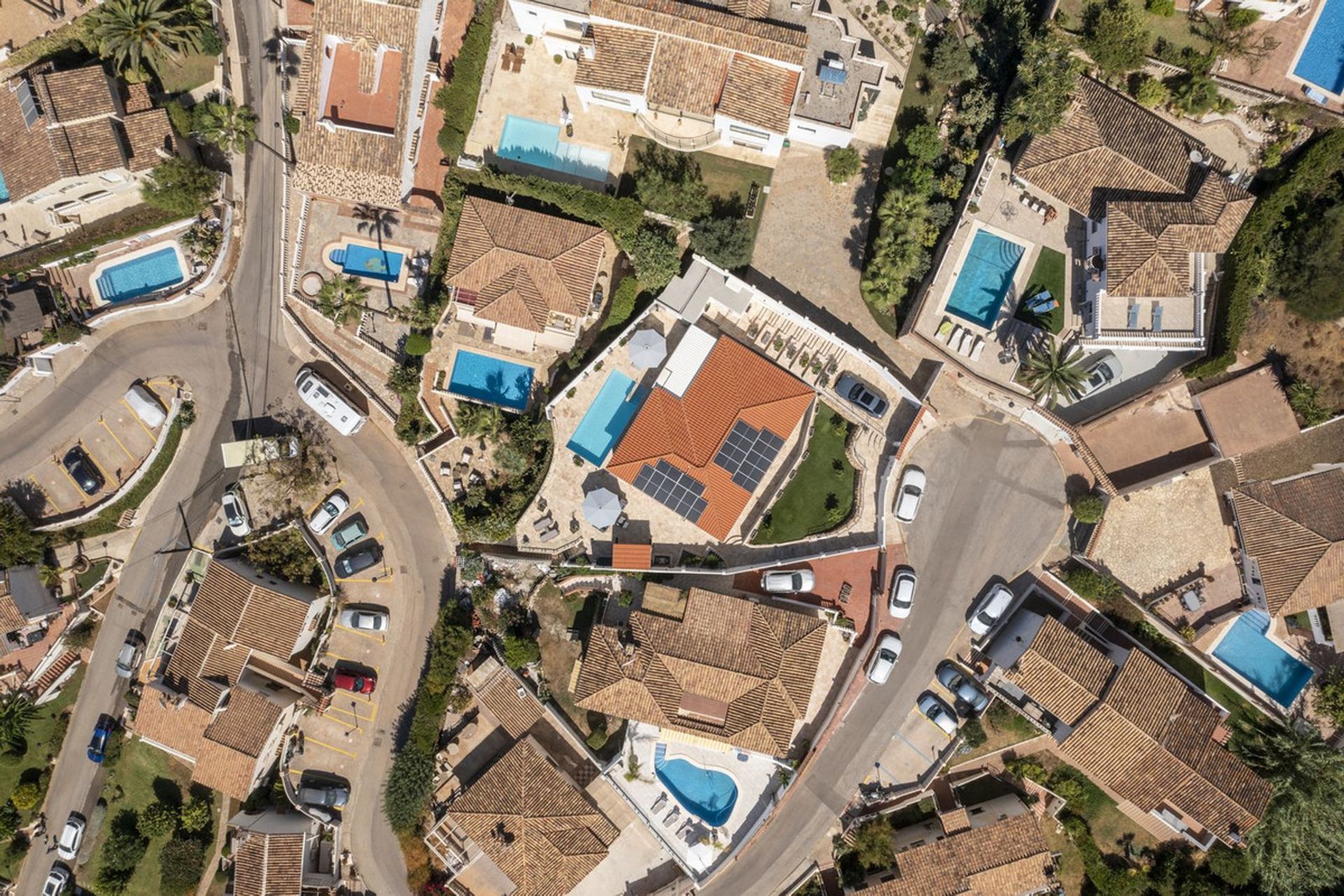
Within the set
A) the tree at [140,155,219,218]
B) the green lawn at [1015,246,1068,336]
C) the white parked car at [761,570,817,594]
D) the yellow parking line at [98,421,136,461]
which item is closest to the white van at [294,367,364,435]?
the tree at [140,155,219,218]

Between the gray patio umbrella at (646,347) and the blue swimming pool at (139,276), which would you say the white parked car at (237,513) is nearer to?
the blue swimming pool at (139,276)

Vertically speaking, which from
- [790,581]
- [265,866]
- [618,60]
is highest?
[618,60]

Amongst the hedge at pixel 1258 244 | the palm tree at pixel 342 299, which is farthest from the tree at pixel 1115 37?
the palm tree at pixel 342 299

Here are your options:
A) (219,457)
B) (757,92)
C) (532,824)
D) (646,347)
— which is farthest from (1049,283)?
(219,457)

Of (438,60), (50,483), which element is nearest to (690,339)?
(438,60)

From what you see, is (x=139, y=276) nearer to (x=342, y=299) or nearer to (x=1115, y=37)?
(x=342, y=299)

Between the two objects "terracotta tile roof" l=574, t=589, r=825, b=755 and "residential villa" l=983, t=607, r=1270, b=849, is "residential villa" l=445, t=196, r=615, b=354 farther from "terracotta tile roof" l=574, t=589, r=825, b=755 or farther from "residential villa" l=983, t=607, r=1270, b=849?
"residential villa" l=983, t=607, r=1270, b=849
